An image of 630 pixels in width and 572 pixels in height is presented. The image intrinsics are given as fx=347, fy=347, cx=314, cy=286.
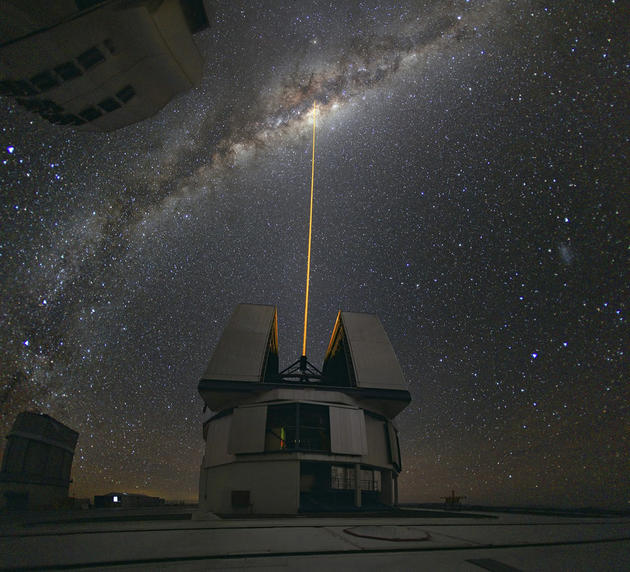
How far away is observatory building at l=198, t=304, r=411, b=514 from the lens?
21.4 metres

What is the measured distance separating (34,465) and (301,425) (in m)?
29.4

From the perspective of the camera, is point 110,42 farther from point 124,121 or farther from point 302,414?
point 302,414

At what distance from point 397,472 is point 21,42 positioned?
3247 cm

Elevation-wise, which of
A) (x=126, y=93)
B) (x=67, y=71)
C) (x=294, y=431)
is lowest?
(x=294, y=431)

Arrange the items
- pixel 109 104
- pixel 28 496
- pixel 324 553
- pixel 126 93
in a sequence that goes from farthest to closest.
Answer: pixel 28 496 → pixel 109 104 → pixel 126 93 → pixel 324 553

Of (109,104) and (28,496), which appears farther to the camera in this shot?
(28,496)

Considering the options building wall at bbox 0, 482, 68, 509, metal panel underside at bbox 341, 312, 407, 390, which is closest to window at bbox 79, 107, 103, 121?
metal panel underside at bbox 341, 312, 407, 390

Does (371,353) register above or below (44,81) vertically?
below

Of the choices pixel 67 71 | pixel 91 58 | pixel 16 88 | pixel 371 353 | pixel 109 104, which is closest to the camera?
pixel 16 88

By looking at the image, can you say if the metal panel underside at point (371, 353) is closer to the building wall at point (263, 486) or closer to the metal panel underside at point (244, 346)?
the metal panel underside at point (244, 346)

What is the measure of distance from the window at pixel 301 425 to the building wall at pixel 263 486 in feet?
7.21

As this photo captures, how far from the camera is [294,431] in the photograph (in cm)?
2527

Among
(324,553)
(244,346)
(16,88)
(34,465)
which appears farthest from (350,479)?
(34,465)

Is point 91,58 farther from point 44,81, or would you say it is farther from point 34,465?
point 34,465
